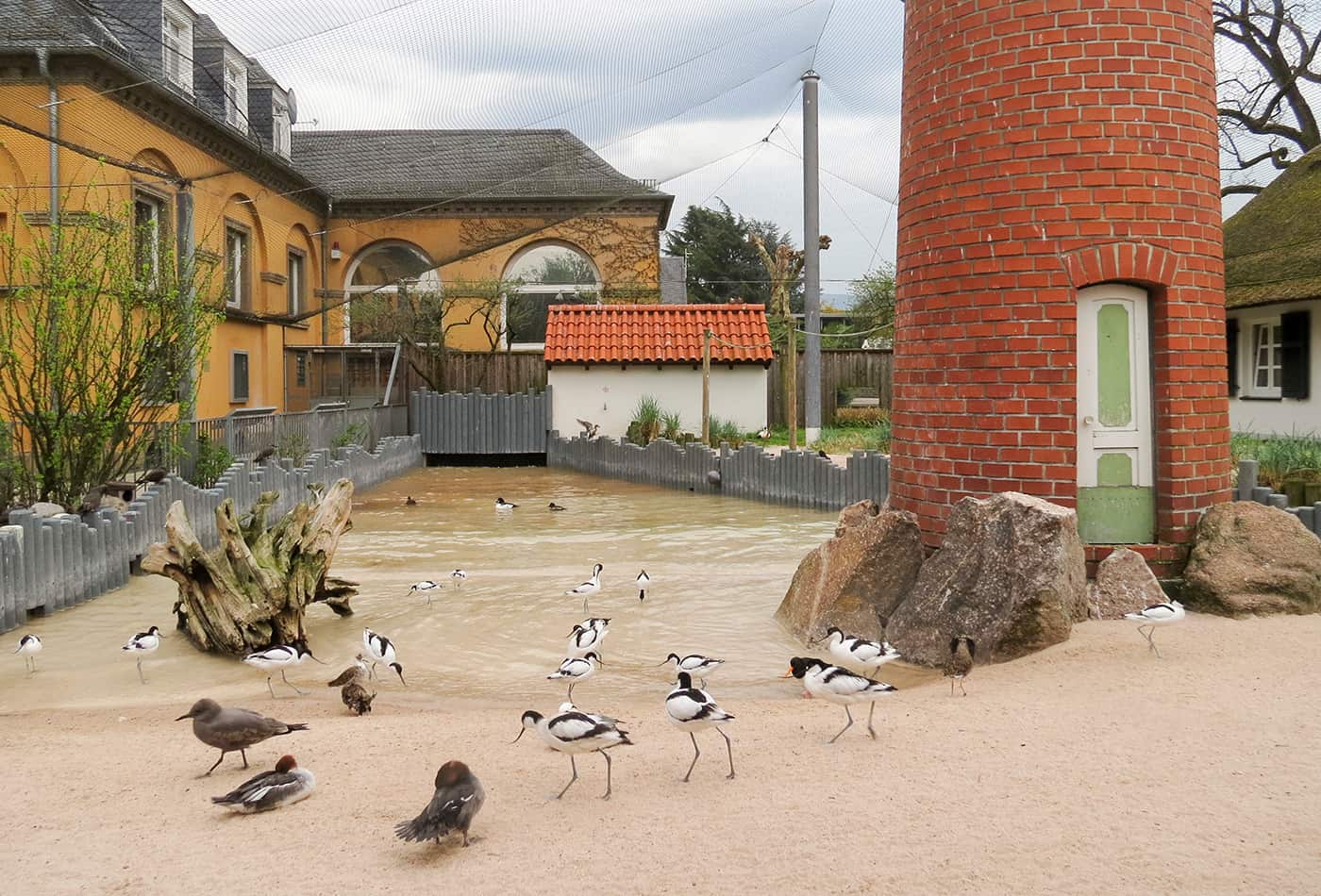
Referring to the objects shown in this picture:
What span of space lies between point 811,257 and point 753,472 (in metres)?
4.93

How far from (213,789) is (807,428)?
17.3m

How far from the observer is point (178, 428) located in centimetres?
1405

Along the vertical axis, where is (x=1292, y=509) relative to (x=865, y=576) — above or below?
above

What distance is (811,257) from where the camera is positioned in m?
20.4

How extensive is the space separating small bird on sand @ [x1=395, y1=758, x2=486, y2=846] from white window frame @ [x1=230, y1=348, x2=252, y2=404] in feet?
69.4

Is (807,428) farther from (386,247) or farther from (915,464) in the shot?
(386,247)

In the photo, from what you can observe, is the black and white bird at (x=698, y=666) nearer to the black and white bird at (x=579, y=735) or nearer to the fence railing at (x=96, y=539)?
the black and white bird at (x=579, y=735)

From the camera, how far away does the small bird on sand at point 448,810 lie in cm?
409

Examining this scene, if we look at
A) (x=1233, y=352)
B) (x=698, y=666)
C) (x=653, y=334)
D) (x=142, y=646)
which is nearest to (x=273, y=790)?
(x=698, y=666)

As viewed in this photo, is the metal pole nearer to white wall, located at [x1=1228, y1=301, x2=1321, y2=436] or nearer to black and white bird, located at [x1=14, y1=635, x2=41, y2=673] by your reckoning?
white wall, located at [x1=1228, y1=301, x2=1321, y2=436]

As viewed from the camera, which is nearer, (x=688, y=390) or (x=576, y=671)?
(x=576, y=671)

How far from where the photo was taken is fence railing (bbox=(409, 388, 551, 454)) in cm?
2539

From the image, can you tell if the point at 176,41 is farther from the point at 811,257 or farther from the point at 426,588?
the point at 426,588

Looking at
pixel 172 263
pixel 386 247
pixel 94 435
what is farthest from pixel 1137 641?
pixel 386 247
